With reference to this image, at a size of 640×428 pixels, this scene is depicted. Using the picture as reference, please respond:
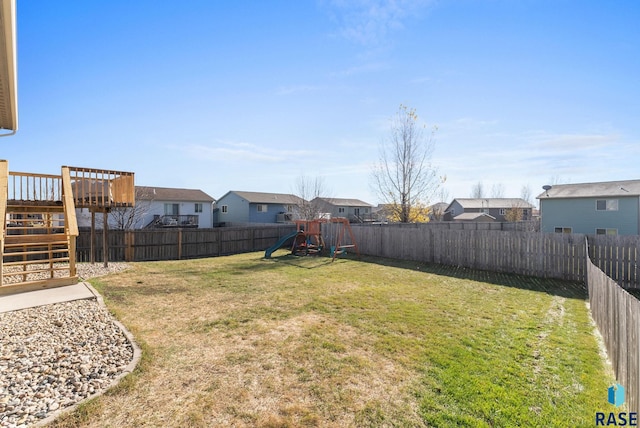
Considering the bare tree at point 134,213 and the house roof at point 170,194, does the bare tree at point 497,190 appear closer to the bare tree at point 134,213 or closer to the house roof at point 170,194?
the house roof at point 170,194

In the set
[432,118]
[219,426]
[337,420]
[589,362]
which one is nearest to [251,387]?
[219,426]

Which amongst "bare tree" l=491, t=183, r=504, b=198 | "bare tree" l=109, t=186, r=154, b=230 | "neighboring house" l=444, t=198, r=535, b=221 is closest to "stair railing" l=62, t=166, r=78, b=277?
"bare tree" l=109, t=186, r=154, b=230

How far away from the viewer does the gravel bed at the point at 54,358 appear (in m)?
2.91

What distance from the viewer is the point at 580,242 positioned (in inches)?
355

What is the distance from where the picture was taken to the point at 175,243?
1598 centimetres

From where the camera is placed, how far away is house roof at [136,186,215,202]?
1047 inches

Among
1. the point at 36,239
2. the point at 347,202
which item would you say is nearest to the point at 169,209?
the point at 36,239

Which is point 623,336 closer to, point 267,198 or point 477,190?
point 267,198

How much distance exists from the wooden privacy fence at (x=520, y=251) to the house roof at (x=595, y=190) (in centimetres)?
1720

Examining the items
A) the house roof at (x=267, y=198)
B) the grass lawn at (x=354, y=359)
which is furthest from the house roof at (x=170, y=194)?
the grass lawn at (x=354, y=359)

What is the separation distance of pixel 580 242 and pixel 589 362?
6739 mm

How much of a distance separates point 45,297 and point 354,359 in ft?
21.2

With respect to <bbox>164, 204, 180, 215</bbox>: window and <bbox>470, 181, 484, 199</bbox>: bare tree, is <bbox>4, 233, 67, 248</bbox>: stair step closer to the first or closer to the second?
<bbox>164, 204, 180, 215</bbox>: window

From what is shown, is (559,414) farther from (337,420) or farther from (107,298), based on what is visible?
(107,298)
